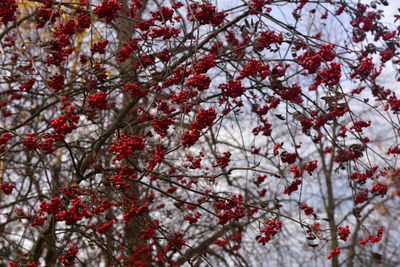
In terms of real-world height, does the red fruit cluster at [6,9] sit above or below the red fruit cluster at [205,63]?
above

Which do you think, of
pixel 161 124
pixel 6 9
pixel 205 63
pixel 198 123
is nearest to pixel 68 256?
pixel 161 124

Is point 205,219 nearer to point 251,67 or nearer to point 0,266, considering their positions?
point 0,266

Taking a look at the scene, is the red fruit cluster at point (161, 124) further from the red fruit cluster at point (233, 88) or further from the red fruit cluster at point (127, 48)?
the red fruit cluster at point (127, 48)

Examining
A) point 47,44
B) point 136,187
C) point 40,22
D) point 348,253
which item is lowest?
point 47,44

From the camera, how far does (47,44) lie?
2.66 m

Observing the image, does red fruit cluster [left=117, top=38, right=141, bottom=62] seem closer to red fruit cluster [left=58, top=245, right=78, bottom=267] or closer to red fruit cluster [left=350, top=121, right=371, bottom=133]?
red fruit cluster [left=58, top=245, right=78, bottom=267]

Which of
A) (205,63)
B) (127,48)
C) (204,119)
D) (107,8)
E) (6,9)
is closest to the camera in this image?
(204,119)

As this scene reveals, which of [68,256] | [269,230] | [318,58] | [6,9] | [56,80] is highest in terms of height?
[318,58]

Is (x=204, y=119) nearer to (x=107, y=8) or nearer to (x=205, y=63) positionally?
(x=205, y=63)

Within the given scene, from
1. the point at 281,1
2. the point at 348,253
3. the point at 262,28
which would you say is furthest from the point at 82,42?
the point at 348,253

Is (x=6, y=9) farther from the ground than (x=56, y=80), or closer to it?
farther from the ground

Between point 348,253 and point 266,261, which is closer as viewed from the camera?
point 266,261

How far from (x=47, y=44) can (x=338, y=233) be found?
263 centimetres

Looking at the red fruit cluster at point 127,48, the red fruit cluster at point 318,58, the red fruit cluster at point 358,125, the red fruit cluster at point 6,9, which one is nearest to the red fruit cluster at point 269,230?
the red fruit cluster at point 358,125
